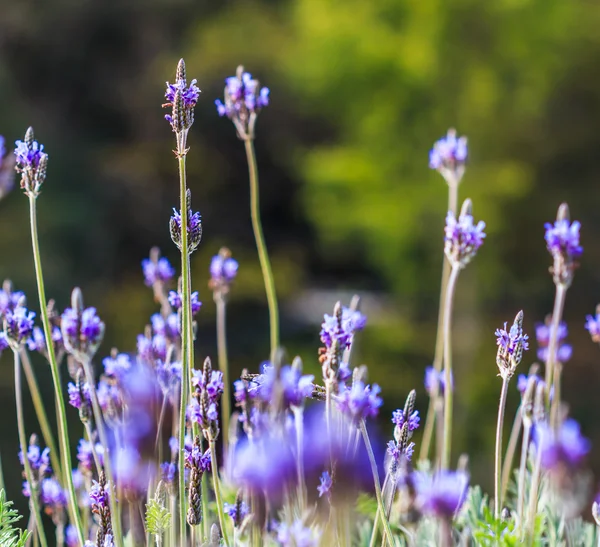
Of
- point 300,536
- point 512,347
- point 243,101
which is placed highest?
point 243,101

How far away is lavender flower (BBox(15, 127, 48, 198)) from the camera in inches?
34.1

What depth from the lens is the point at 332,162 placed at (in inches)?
295

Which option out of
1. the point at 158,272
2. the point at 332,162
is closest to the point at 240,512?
the point at 158,272

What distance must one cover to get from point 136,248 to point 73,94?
2104 mm

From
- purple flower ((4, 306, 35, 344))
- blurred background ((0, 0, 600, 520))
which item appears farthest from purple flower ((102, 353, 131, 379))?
blurred background ((0, 0, 600, 520))

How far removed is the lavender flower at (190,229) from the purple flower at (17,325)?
0.23 m

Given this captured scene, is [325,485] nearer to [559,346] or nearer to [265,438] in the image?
[265,438]

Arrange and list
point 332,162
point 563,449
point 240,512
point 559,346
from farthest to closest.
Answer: point 332,162
point 559,346
point 240,512
point 563,449

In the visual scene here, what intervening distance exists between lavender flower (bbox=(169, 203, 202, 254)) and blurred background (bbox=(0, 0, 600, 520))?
4.31m

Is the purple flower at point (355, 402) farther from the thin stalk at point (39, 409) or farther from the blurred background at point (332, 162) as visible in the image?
the blurred background at point (332, 162)

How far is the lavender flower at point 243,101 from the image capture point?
4.13 ft

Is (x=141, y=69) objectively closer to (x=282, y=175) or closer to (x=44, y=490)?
(x=282, y=175)

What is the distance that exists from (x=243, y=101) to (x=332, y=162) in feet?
20.6

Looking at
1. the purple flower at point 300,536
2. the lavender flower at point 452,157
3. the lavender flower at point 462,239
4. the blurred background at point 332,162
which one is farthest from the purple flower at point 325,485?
the blurred background at point 332,162
